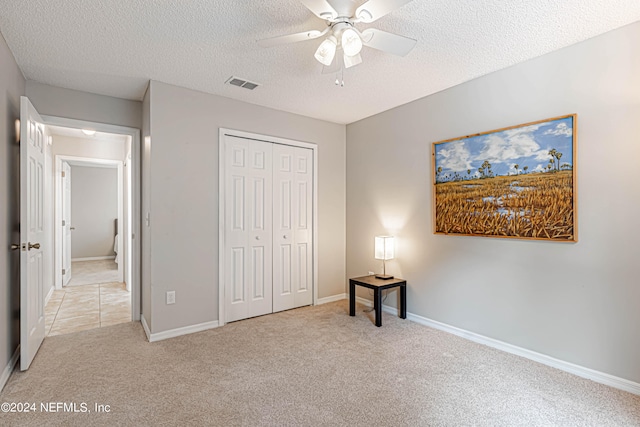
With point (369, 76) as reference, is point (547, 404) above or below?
below

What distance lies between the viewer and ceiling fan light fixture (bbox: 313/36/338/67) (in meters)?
1.99

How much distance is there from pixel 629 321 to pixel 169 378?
3.15m

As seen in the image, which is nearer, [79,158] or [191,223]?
[191,223]

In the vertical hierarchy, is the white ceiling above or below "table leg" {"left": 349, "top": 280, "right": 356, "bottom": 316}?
above

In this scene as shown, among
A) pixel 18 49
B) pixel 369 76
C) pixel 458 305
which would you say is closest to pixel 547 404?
pixel 458 305

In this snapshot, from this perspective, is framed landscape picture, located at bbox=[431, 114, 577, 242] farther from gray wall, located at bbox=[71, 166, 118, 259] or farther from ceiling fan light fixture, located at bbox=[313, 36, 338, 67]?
gray wall, located at bbox=[71, 166, 118, 259]

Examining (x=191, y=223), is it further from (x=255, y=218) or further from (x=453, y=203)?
(x=453, y=203)

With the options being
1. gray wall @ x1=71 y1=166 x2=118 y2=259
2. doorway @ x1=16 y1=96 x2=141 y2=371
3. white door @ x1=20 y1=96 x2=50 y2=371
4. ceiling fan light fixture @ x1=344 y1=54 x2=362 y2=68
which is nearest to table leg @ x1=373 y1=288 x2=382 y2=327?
ceiling fan light fixture @ x1=344 y1=54 x2=362 y2=68

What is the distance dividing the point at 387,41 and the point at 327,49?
362mm

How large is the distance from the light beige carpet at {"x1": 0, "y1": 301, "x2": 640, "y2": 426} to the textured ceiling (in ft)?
7.66

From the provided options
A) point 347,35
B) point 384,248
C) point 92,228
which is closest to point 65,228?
point 92,228

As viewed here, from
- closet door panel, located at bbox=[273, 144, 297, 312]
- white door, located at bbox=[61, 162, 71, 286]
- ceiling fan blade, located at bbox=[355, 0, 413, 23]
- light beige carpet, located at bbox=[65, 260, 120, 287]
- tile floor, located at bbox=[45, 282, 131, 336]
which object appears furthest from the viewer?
light beige carpet, located at bbox=[65, 260, 120, 287]

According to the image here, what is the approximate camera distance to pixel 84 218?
26.3 ft

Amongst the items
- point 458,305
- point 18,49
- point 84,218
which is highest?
point 18,49
